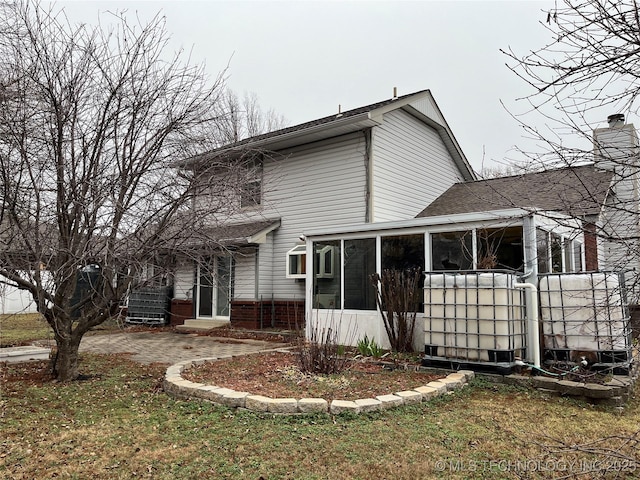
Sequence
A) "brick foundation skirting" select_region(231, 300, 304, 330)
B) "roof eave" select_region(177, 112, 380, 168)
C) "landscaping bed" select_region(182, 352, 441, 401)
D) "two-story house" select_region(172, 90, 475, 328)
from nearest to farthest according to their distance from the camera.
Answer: "landscaping bed" select_region(182, 352, 441, 401), "roof eave" select_region(177, 112, 380, 168), "two-story house" select_region(172, 90, 475, 328), "brick foundation skirting" select_region(231, 300, 304, 330)

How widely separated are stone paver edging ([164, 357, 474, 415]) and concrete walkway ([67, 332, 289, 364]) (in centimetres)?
271

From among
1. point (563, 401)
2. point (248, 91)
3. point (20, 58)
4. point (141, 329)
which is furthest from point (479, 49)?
point (248, 91)

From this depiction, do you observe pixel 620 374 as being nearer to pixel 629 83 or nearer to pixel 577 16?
pixel 629 83

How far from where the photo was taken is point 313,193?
38.9ft

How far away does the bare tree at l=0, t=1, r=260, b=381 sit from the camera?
17.0ft

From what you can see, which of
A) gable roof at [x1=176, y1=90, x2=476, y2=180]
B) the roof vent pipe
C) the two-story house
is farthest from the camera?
the two-story house

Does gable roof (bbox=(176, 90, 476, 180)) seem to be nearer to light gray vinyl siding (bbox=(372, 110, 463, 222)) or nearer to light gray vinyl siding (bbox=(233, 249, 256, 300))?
light gray vinyl siding (bbox=(372, 110, 463, 222))

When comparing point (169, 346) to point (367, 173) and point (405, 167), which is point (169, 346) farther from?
point (405, 167)

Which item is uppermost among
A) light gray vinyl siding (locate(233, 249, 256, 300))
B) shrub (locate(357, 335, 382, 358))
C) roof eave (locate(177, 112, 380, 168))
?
roof eave (locate(177, 112, 380, 168))

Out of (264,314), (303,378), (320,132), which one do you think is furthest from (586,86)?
(264,314)

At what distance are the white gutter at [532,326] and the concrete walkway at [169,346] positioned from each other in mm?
4622

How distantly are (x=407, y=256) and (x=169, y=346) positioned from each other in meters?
5.52

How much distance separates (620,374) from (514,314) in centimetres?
143

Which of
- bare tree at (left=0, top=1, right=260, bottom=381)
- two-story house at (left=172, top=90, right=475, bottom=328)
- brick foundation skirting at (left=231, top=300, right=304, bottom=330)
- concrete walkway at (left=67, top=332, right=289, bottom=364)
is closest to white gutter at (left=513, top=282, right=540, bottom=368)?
bare tree at (left=0, top=1, right=260, bottom=381)
